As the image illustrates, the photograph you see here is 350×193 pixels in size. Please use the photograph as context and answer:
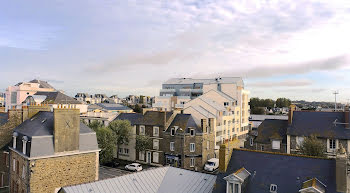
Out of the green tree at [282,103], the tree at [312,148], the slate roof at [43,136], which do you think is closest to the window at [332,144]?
the tree at [312,148]

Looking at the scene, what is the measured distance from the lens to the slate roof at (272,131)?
3731 centimetres

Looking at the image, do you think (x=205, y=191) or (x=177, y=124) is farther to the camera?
(x=177, y=124)

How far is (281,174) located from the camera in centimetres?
1582

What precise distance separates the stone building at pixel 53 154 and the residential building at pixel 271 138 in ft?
76.9

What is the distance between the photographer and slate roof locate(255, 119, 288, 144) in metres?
37.3

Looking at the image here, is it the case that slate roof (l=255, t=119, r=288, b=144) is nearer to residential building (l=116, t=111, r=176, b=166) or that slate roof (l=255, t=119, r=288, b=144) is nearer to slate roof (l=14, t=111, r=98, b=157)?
residential building (l=116, t=111, r=176, b=166)

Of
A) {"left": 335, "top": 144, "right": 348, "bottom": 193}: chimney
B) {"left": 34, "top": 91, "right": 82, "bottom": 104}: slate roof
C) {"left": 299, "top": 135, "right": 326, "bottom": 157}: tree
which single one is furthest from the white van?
{"left": 34, "top": 91, "right": 82, "bottom": 104}: slate roof

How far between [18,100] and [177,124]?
177 feet

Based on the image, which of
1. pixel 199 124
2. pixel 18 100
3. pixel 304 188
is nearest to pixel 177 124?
pixel 199 124

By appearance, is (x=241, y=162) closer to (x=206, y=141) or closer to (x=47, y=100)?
(x=206, y=141)

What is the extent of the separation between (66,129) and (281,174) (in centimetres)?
1780

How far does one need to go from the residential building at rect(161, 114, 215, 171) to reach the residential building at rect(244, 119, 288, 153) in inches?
266

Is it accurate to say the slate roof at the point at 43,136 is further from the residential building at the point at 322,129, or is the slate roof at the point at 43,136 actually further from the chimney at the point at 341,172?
the residential building at the point at 322,129

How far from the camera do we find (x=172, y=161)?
129ft
